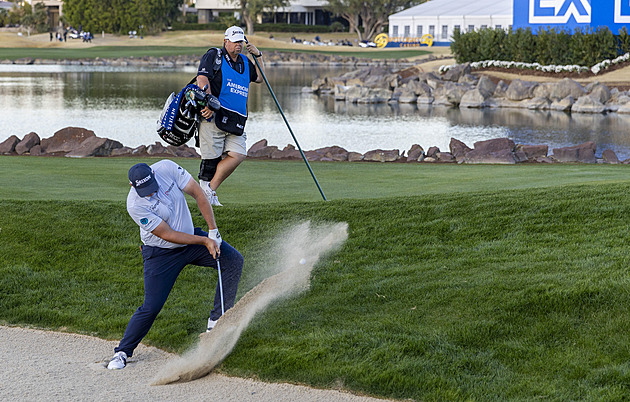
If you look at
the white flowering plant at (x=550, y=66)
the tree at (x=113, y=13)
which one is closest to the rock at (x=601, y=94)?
the white flowering plant at (x=550, y=66)

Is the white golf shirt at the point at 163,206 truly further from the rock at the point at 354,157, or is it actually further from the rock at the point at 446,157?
the rock at the point at 446,157

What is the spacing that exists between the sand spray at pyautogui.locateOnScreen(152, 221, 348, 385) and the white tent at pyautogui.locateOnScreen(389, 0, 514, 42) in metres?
62.5

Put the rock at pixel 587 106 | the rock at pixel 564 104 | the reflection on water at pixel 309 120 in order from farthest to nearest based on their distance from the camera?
the rock at pixel 564 104 < the rock at pixel 587 106 < the reflection on water at pixel 309 120

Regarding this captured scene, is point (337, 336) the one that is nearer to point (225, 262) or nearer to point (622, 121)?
point (225, 262)

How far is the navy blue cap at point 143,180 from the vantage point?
221 inches

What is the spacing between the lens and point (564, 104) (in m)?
37.7

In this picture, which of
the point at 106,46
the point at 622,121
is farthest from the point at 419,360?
the point at 106,46

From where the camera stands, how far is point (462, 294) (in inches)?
A: 279

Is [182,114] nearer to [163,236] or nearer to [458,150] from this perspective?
[163,236]

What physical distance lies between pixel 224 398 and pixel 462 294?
253 cm

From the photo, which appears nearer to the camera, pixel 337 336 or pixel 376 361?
pixel 376 361

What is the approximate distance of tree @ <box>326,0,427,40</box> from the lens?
320 feet

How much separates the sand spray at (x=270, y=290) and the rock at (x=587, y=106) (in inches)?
1164

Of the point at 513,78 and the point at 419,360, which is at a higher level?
the point at 513,78
